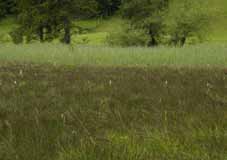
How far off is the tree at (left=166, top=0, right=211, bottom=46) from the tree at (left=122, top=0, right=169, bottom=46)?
1.09 meters

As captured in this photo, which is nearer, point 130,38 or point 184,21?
point 130,38

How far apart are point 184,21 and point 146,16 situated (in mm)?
4014

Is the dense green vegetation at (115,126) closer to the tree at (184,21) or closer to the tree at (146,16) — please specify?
the tree at (146,16)

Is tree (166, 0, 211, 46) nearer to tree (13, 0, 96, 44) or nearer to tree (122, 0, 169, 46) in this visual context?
tree (122, 0, 169, 46)

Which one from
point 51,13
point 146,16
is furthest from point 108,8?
point 51,13

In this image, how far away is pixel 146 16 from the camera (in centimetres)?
4988

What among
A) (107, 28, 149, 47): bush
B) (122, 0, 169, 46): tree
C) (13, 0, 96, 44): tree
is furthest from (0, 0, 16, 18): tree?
(122, 0, 169, 46): tree

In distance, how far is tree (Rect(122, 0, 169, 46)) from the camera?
4922 centimetres

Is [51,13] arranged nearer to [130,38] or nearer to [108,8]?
[130,38]

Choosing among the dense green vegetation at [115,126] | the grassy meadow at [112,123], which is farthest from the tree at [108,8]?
the dense green vegetation at [115,126]

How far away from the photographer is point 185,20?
50.1m

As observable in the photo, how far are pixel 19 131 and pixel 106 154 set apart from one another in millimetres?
1131

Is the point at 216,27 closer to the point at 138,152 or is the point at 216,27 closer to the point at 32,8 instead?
the point at 32,8

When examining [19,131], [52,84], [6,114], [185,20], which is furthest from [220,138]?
[185,20]
